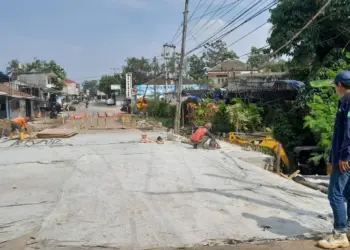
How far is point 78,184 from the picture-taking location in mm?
6875

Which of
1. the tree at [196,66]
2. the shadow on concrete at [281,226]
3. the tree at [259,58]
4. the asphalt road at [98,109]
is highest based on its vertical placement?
the tree at [196,66]

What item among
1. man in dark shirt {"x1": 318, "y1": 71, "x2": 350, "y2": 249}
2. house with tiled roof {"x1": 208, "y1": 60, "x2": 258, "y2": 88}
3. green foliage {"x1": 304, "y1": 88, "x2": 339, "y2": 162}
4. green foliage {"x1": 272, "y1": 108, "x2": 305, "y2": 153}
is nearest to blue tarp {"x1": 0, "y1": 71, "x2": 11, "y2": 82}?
green foliage {"x1": 272, "y1": 108, "x2": 305, "y2": 153}

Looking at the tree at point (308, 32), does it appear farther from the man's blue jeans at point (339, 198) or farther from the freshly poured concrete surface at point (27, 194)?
the man's blue jeans at point (339, 198)

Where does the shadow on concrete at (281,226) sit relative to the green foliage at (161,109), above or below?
below

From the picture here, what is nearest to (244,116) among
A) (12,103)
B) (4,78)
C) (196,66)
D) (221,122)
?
(221,122)

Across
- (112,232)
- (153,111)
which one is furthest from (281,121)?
(153,111)

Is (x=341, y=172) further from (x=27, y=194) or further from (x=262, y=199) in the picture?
(x=27, y=194)

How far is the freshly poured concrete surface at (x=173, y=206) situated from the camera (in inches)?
165

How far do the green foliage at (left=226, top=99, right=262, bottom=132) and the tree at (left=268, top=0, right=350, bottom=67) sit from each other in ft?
10.7

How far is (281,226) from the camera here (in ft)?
14.5

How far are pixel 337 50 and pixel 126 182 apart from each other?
1259 centimetres

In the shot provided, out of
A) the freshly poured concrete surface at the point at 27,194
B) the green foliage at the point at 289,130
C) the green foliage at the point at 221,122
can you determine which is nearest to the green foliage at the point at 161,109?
the green foliage at the point at 221,122

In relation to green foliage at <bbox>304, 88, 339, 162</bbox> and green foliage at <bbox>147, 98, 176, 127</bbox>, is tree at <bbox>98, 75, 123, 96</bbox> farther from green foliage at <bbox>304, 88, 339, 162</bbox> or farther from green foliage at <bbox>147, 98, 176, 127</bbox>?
green foliage at <bbox>304, 88, 339, 162</bbox>

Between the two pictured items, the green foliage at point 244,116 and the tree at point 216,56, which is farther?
the tree at point 216,56
